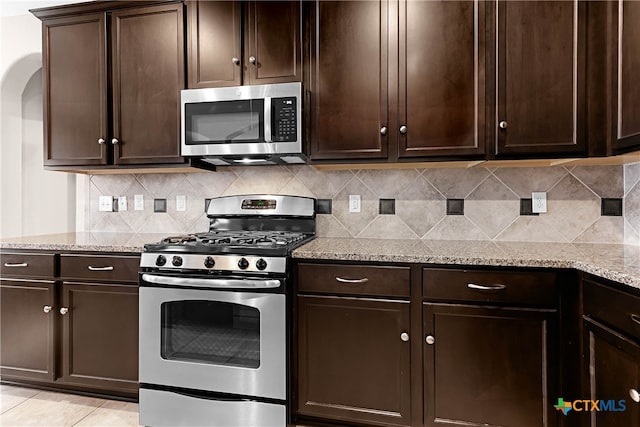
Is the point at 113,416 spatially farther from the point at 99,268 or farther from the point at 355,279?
the point at 355,279

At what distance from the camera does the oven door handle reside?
1.81 m

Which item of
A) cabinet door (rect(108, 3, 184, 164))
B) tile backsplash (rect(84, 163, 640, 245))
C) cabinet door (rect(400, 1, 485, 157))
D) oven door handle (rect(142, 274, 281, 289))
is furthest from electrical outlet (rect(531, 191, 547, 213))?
cabinet door (rect(108, 3, 184, 164))

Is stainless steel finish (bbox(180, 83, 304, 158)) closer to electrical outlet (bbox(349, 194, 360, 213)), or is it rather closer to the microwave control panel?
the microwave control panel

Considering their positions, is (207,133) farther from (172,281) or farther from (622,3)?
(622,3)

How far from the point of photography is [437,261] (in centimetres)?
168

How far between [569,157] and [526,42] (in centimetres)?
61

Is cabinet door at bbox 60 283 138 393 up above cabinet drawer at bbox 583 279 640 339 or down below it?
below

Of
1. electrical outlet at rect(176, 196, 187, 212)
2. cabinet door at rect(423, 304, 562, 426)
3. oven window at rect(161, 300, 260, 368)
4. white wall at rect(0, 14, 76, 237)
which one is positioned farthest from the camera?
white wall at rect(0, 14, 76, 237)

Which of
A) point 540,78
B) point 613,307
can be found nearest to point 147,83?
point 540,78

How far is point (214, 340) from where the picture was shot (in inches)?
74.7

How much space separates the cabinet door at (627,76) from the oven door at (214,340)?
1.69 metres

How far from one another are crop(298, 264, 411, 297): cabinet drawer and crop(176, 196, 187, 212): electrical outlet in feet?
4.05

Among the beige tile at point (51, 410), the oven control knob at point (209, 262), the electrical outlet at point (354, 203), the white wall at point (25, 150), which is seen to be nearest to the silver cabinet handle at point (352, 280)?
the oven control knob at point (209, 262)

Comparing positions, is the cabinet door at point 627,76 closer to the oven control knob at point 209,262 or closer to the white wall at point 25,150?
the oven control knob at point 209,262
